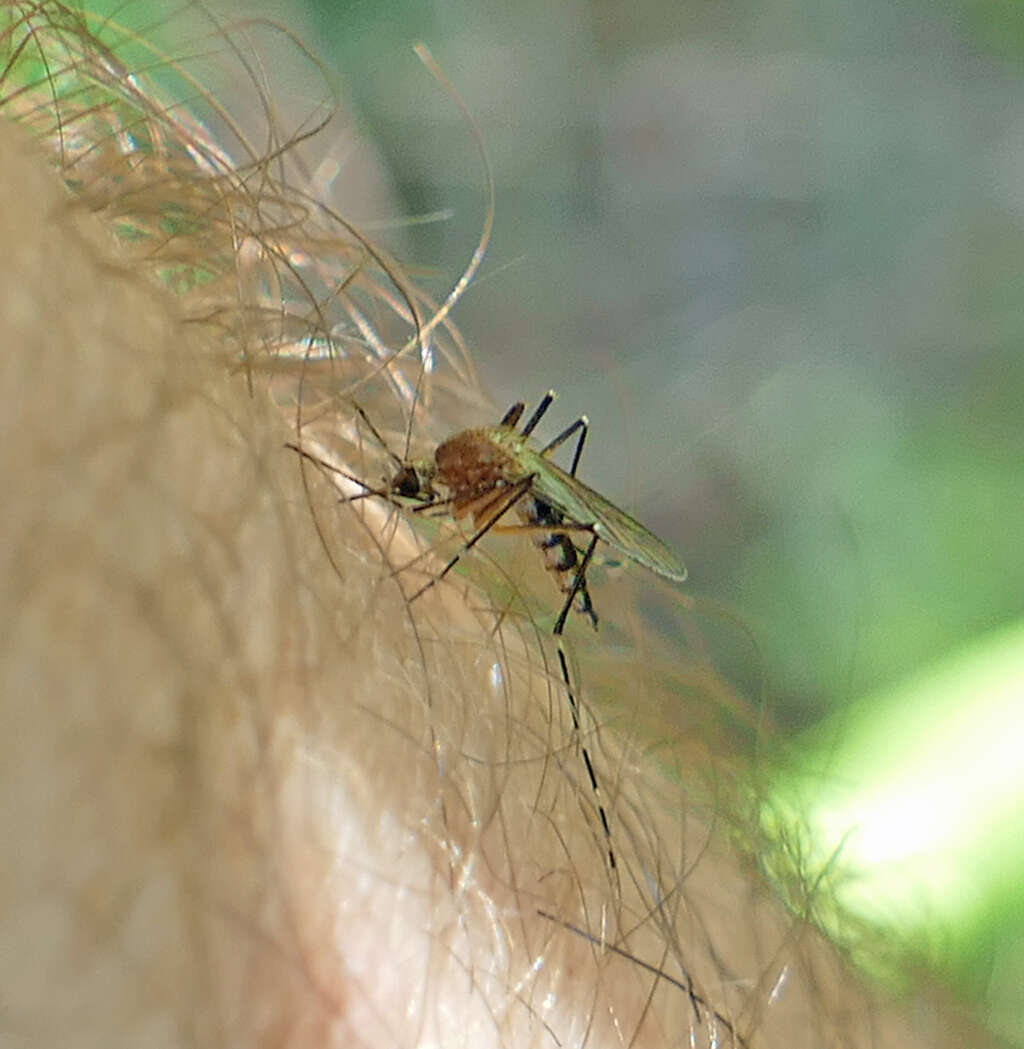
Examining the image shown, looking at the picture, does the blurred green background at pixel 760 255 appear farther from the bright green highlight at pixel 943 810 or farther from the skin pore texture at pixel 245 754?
the skin pore texture at pixel 245 754

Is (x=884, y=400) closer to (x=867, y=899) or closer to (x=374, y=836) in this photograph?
(x=867, y=899)

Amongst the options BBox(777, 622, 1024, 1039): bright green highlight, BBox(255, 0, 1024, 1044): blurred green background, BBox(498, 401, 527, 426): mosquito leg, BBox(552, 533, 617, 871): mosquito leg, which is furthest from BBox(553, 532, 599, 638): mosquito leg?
BBox(255, 0, 1024, 1044): blurred green background

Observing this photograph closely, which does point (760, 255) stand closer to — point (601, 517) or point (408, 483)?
point (601, 517)

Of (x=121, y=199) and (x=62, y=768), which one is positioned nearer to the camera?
(x=62, y=768)

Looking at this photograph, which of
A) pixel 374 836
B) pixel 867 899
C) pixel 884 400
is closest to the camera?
pixel 374 836

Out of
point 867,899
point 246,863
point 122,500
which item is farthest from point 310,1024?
point 867,899

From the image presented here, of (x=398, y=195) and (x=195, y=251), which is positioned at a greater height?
(x=398, y=195)

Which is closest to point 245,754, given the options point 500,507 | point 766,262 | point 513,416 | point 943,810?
point 500,507
